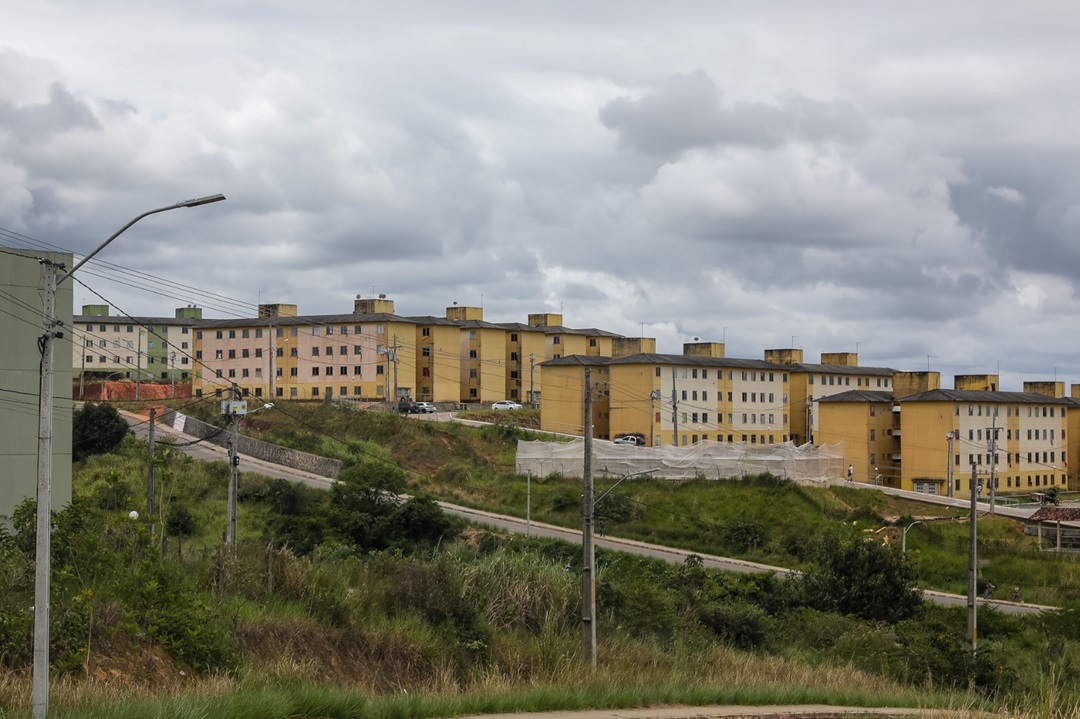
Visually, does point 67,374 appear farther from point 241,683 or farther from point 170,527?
point 241,683

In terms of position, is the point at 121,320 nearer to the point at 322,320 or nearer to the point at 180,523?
the point at 322,320

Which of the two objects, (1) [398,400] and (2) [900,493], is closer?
(2) [900,493]

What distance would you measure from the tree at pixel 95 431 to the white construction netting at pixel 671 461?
22.9m

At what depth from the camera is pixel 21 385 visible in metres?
35.3

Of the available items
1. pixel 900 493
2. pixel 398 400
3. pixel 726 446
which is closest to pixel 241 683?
pixel 726 446

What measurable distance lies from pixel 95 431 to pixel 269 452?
35.8 feet

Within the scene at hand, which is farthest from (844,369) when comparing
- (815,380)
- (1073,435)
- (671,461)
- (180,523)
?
(180,523)

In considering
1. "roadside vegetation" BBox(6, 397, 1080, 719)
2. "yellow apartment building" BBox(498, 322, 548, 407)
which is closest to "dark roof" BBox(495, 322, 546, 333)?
"yellow apartment building" BBox(498, 322, 548, 407)

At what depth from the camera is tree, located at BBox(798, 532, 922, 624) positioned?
41.5 m

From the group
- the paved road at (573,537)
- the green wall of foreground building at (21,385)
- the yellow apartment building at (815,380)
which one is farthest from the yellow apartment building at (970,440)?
the green wall of foreground building at (21,385)

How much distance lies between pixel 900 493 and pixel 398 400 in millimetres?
41768

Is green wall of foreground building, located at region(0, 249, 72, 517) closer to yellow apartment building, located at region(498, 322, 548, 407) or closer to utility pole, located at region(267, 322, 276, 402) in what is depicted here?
utility pole, located at region(267, 322, 276, 402)

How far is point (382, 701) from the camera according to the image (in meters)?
16.1

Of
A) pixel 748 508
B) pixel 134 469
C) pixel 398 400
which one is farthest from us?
pixel 398 400
